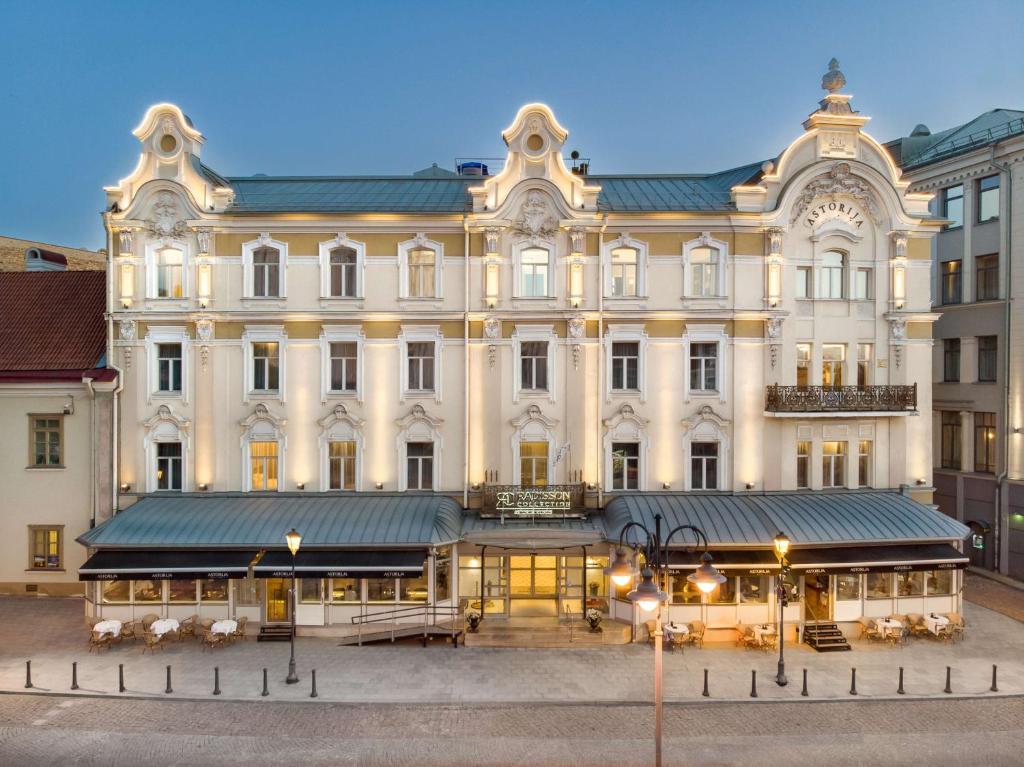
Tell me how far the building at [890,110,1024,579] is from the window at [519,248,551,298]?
17.9 m

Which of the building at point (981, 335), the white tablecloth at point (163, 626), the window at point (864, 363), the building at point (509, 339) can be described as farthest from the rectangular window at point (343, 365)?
the building at point (981, 335)

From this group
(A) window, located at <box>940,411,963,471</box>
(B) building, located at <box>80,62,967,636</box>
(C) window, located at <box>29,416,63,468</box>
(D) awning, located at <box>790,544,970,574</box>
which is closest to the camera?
(D) awning, located at <box>790,544,970,574</box>

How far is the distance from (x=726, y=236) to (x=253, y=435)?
59.3 ft

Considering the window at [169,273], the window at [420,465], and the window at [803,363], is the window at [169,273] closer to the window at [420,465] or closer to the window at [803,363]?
the window at [420,465]

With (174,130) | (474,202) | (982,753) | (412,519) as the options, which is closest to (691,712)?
(982,753)

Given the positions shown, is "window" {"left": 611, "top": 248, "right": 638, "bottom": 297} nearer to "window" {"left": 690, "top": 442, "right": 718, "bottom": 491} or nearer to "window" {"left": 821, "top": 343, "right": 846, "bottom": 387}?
"window" {"left": 690, "top": 442, "right": 718, "bottom": 491}

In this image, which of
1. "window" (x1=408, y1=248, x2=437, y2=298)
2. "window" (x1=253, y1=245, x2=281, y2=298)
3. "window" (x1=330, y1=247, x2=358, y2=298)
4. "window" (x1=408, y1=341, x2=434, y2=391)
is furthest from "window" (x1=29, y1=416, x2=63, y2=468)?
"window" (x1=408, y1=248, x2=437, y2=298)

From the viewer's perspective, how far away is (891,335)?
24766 millimetres

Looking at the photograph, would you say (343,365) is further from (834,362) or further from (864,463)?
(864,463)

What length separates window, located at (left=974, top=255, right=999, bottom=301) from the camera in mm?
28688

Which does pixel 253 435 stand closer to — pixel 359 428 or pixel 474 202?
pixel 359 428

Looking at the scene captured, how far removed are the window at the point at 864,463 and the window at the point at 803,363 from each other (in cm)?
307

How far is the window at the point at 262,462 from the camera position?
79.5 ft

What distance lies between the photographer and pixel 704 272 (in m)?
24.3
